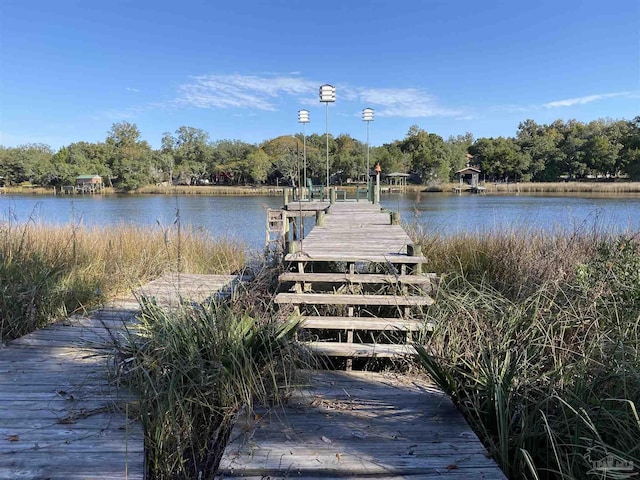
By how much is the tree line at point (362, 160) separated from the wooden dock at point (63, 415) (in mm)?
47481

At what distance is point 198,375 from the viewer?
231cm

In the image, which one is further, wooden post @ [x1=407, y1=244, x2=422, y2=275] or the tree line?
the tree line

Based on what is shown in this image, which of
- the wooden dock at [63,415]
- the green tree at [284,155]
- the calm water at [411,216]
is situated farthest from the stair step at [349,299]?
the green tree at [284,155]

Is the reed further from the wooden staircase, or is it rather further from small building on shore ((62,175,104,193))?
the wooden staircase

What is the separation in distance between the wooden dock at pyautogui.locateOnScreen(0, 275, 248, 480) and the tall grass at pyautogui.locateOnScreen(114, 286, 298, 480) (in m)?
0.14

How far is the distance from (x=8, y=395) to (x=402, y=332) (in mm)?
2747

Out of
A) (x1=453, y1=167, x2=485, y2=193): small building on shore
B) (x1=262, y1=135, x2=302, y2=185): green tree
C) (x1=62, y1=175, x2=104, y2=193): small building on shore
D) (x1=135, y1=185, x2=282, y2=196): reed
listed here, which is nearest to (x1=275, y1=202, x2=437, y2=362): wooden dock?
(x1=262, y1=135, x2=302, y2=185): green tree

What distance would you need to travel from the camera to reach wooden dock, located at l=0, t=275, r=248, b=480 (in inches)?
73.5

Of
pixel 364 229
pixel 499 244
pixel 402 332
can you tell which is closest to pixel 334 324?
pixel 402 332

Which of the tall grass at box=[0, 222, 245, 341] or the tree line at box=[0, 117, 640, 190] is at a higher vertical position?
the tree line at box=[0, 117, 640, 190]

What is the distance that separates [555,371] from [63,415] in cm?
283

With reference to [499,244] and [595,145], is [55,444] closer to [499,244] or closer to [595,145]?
[499,244]

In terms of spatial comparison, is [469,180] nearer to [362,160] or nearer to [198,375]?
[362,160]

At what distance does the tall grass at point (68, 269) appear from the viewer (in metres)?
3.79
